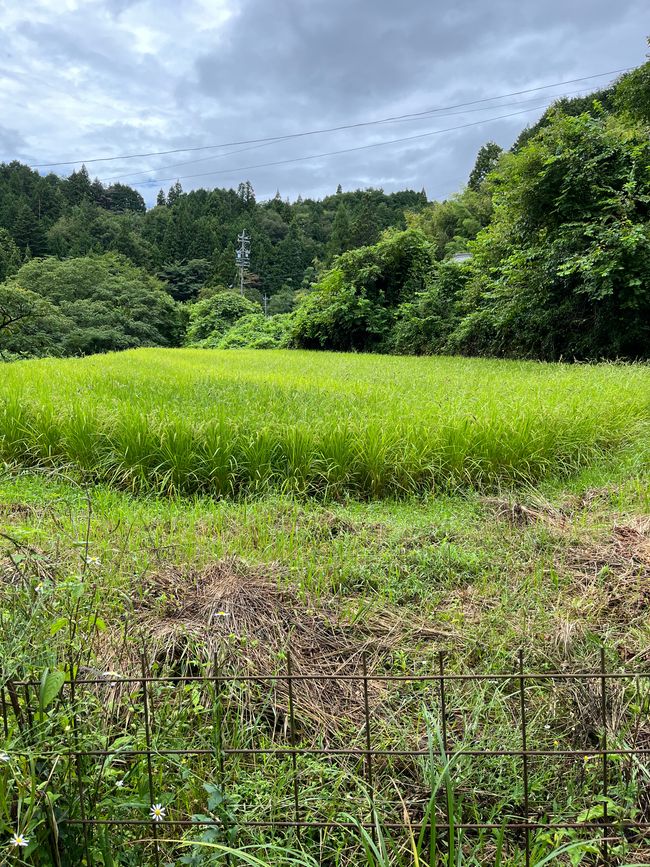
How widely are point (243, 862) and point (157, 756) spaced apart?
0.99 feet

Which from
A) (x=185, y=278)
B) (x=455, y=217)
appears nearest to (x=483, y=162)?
(x=455, y=217)

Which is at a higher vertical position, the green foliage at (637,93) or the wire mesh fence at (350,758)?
the green foliage at (637,93)

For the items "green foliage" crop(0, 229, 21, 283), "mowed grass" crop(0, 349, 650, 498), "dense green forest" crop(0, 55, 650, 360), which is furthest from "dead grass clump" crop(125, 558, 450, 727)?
"green foliage" crop(0, 229, 21, 283)

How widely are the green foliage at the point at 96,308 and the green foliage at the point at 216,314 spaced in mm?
2118

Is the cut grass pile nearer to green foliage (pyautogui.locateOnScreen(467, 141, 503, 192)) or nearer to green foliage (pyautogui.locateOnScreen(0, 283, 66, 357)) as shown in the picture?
green foliage (pyautogui.locateOnScreen(0, 283, 66, 357))

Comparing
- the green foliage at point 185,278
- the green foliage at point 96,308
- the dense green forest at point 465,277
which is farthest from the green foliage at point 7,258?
the green foliage at point 185,278

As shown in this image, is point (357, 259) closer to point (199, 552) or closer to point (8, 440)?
point (8, 440)

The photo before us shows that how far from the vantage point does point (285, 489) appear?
3.30m

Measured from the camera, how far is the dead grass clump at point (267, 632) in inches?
62.5

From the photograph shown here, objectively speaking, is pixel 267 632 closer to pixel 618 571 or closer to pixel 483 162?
pixel 618 571

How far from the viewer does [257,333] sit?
24.0 m

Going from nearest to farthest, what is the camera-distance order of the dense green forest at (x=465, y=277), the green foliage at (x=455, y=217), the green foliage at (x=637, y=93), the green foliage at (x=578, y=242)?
the green foliage at (x=578, y=242), the dense green forest at (x=465, y=277), the green foliage at (x=637, y=93), the green foliage at (x=455, y=217)

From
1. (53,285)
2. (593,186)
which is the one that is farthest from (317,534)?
(53,285)

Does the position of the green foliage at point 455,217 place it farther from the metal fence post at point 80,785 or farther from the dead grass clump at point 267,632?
the metal fence post at point 80,785
